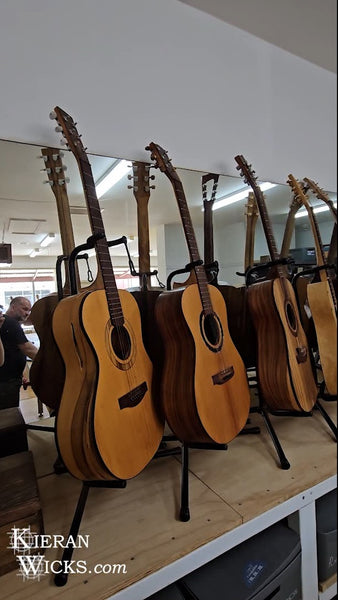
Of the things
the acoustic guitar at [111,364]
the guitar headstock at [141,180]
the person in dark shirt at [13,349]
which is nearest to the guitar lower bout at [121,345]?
the acoustic guitar at [111,364]

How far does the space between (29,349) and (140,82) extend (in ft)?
3.67

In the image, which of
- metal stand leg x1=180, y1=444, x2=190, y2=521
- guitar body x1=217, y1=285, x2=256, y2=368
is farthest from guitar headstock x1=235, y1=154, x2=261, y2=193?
metal stand leg x1=180, y1=444, x2=190, y2=521

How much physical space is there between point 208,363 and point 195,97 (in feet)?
3.80

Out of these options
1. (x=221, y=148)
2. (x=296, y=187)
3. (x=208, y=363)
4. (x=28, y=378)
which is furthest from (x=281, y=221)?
(x=28, y=378)

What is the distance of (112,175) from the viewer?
1221 millimetres

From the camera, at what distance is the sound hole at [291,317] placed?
1160 mm

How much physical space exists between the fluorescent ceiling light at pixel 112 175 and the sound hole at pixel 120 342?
1.86 feet

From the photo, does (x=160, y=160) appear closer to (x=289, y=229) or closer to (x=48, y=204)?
(x=48, y=204)

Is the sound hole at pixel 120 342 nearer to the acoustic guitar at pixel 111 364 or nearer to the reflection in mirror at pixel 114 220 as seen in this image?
the acoustic guitar at pixel 111 364

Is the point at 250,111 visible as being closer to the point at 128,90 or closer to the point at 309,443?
the point at 128,90

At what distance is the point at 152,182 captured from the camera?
1291 millimetres

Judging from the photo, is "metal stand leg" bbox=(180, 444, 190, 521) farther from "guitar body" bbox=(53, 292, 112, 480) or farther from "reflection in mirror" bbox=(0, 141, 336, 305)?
"reflection in mirror" bbox=(0, 141, 336, 305)

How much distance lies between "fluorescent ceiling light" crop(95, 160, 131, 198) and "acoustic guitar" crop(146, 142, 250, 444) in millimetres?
450

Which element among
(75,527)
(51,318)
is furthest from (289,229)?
(75,527)
